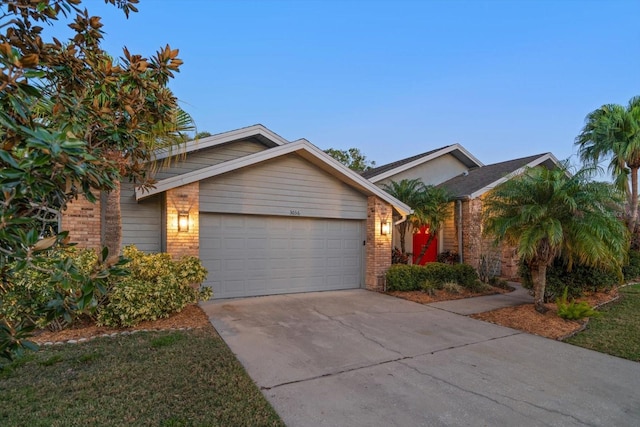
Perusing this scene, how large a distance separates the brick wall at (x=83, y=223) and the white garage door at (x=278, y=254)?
87.6 inches

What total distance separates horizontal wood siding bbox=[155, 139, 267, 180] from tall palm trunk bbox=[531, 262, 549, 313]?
26.7ft

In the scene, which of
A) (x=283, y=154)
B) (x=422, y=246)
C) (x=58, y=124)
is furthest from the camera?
(x=422, y=246)

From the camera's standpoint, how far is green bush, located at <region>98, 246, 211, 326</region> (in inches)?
228

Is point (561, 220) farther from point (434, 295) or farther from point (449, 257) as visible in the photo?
point (449, 257)

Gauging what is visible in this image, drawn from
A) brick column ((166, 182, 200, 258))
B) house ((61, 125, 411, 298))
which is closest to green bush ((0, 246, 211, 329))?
brick column ((166, 182, 200, 258))

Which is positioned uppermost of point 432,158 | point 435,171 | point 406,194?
point 432,158

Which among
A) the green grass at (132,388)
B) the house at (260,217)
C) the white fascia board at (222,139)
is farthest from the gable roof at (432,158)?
the green grass at (132,388)

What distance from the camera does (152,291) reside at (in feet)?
20.3

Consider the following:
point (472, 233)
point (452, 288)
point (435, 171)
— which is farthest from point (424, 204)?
point (435, 171)

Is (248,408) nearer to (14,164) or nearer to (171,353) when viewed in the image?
(171,353)

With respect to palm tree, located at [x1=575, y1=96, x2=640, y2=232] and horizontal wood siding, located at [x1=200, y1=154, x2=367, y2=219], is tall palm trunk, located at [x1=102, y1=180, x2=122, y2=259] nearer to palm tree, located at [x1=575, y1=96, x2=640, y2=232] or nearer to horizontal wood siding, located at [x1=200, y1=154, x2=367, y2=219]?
horizontal wood siding, located at [x1=200, y1=154, x2=367, y2=219]

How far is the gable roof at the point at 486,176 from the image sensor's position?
1196cm

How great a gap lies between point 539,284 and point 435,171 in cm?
847

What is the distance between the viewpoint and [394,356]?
486 centimetres
